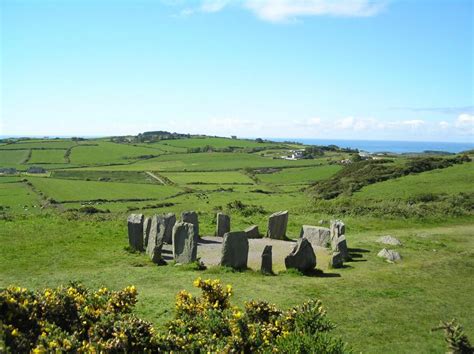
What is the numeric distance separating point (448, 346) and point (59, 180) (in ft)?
241

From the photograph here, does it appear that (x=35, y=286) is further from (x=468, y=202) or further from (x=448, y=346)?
(x=468, y=202)

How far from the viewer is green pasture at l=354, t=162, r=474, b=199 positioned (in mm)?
43969

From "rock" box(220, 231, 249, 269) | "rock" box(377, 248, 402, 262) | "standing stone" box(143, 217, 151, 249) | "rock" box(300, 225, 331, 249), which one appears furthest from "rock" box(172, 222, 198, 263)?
"rock" box(377, 248, 402, 262)

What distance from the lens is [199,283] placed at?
11.1 metres

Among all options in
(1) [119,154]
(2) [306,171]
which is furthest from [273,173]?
(1) [119,154]

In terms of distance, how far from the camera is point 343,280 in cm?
1895

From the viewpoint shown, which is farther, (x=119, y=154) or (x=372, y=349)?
(x=119, y=154)

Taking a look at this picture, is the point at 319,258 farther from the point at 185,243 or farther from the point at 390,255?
the point at 185,243

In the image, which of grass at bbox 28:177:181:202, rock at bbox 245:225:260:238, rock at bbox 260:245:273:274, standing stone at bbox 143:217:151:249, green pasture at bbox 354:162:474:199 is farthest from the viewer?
grass at bbox 28:177:181:202

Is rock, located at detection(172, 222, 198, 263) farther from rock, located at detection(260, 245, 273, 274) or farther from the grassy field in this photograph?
rock, located at detection(260, 245, 273, 274)

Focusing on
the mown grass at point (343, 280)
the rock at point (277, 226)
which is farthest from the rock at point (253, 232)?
the mown grass at point (343, 280)

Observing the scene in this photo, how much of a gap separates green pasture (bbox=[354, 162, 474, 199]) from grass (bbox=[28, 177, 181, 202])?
27.9 m

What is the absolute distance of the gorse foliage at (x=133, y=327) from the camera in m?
8.41

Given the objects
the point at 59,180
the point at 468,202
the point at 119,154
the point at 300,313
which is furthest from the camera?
the point at 119,154
